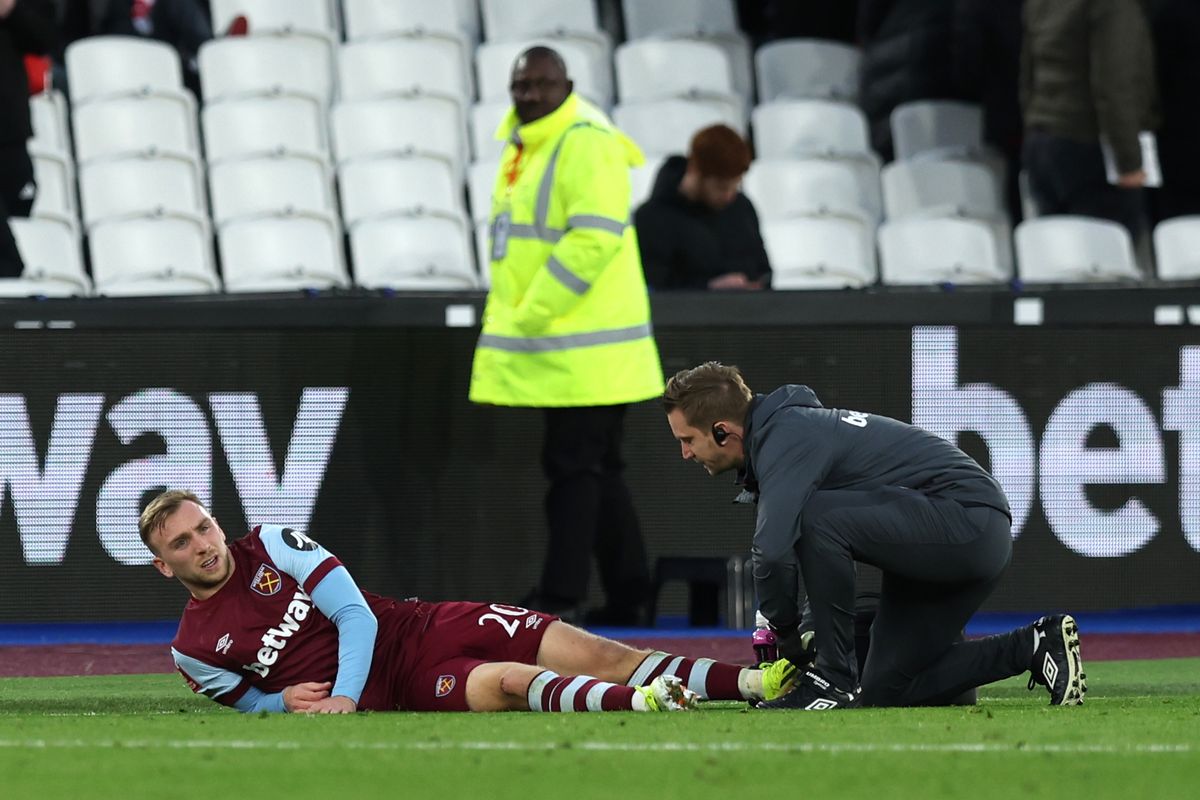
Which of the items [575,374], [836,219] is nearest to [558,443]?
[575,374]

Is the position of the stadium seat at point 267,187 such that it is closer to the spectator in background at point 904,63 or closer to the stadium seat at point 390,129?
the stadium seat at point 390,129

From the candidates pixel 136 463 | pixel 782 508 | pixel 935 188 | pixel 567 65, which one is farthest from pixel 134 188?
pixel 782 508

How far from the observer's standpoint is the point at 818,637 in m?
5.36

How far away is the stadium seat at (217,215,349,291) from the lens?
10242mm

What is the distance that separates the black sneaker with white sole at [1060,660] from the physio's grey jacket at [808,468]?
408 mm

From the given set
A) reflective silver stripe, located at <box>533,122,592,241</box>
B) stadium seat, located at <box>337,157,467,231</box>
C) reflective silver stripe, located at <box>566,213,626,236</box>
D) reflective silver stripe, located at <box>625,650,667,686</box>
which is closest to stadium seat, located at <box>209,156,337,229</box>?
stadium seat, located at <box>337,157,467,231</box>

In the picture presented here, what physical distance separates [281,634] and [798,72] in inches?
298

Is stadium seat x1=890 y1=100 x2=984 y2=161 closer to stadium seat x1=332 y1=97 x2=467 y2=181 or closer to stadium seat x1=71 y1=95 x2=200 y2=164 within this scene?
stadium seat x1=332 y1=97 x2=467 y2=181

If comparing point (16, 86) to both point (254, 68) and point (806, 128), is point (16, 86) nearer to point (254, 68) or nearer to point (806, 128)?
point (254, 68)

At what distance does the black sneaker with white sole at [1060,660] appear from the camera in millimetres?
5375

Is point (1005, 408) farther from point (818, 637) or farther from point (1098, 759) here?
point (1098, 759)

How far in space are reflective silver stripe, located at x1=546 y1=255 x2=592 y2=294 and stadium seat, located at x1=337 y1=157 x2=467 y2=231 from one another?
120 inches

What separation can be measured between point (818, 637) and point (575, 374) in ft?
9.00

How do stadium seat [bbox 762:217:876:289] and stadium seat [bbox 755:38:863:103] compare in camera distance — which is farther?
stadium seat [bbox 755:38:863:103]
